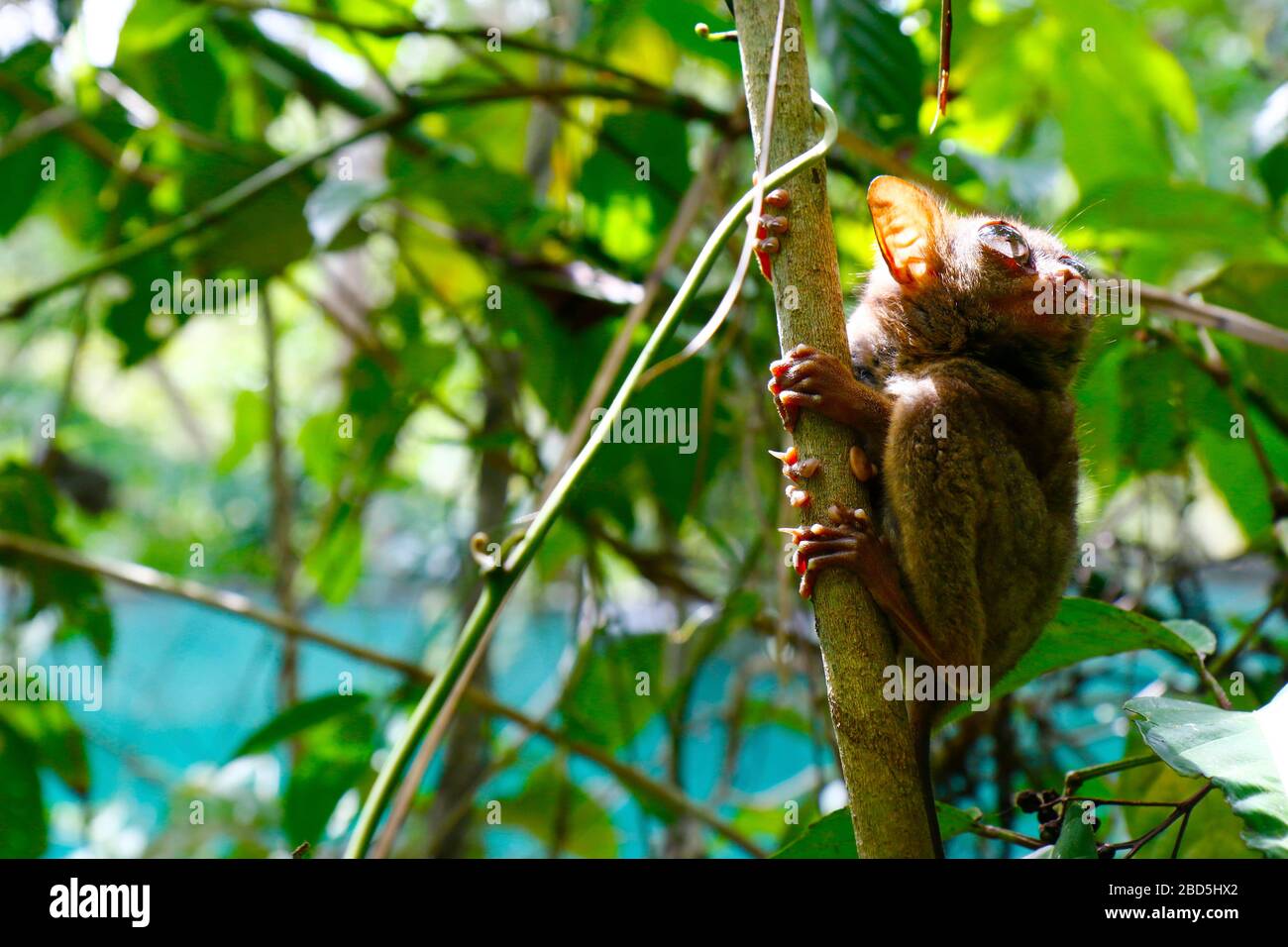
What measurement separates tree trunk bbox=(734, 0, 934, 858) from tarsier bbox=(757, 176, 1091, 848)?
24 mm

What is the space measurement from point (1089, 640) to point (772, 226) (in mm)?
879

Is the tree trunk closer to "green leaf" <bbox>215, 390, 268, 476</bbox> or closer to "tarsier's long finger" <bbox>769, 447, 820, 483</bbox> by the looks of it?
"tarsier's long finger" <bbox>769, 447, 820, 483</bbox>

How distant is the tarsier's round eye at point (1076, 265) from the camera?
2061 mm

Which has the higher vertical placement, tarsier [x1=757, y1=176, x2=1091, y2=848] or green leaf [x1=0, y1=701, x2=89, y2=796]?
tarsier [x1=757, y1=176, x2=1091, y2=848]

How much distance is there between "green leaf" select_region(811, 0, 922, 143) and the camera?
7.96 feet

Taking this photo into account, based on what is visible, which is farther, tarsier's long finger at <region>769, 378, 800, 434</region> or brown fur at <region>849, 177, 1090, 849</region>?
brown fur at <region>849, 177, 1090, 849</region>

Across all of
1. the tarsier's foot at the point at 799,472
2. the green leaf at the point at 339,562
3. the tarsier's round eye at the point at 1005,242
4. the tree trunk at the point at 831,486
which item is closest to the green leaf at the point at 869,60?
the tarsier's round eye at the point at 1005,242

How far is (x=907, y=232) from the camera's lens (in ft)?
6.82

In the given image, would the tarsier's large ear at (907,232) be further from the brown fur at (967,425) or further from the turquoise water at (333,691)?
the turquoise water at (333,691)

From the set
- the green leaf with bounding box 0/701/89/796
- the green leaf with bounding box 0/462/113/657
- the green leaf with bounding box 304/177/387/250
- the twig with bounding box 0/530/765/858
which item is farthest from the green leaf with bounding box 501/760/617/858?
the green leaf with bounding box 304/177/387/250

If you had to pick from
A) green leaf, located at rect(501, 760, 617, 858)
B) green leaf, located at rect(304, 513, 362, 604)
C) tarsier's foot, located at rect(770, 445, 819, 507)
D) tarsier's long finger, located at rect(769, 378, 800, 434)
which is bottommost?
green leaf, located at rect(501, 760, 617, 858)

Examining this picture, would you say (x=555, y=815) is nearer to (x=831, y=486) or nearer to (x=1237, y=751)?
(x=831, y=486)

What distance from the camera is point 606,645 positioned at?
3314 millimetres
